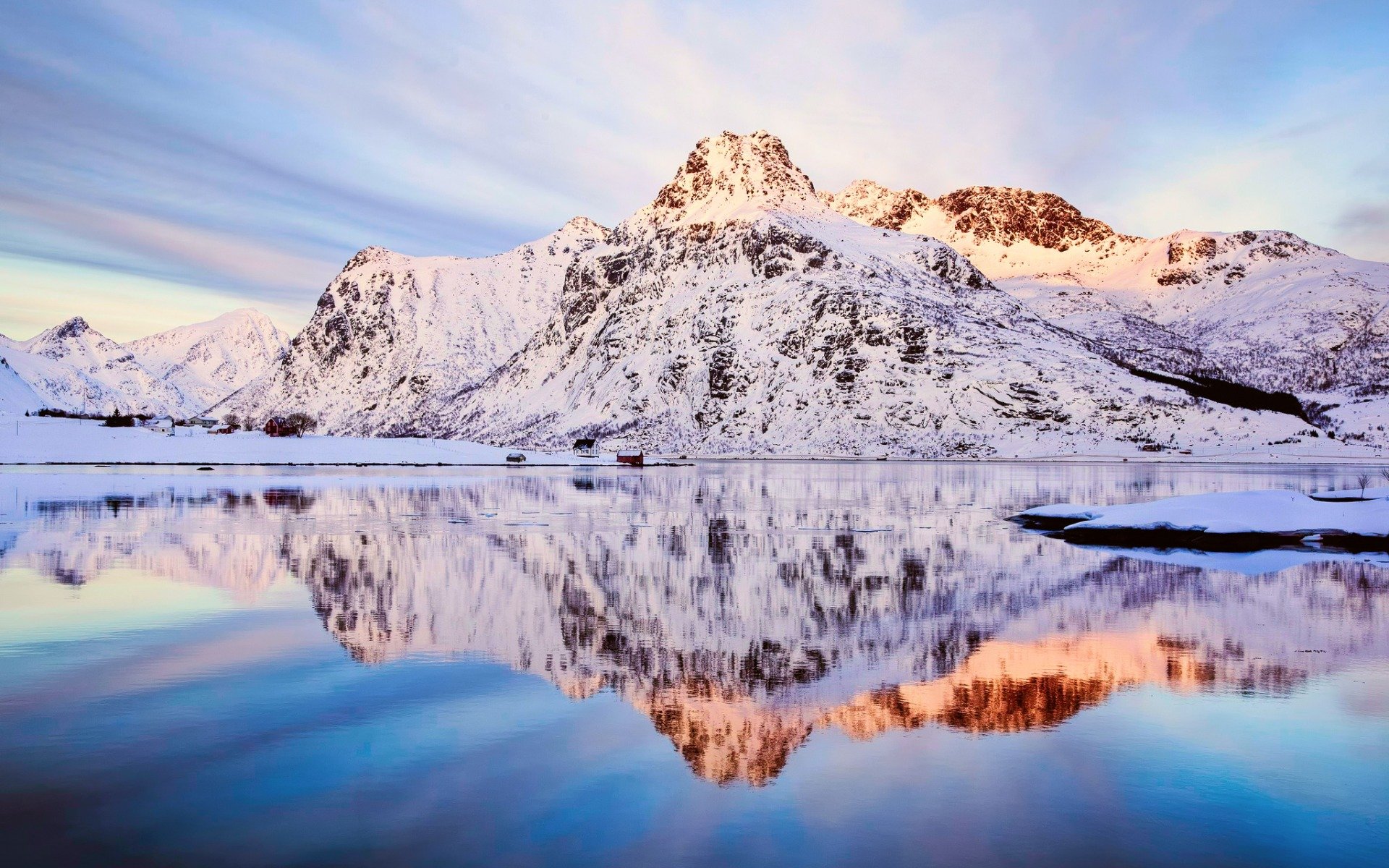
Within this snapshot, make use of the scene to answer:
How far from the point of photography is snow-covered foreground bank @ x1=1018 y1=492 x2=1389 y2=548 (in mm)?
37219

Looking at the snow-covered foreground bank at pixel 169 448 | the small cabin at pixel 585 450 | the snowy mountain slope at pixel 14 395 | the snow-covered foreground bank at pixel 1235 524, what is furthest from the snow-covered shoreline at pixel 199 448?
the snow-covered foreground bank at pixel 1235 524

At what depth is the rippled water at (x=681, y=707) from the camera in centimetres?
993

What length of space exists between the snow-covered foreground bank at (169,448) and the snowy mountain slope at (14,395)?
38.0 metres

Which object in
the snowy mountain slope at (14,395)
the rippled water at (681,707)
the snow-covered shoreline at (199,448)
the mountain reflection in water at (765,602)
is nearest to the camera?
the rippled water at (681,707)

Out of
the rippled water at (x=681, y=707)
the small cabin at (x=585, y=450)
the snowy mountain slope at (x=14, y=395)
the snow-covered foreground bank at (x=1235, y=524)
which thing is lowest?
the rippled water at (x=681, y=707)

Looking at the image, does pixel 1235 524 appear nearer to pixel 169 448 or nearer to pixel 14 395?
pixel 169 448

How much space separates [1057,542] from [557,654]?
994 inches

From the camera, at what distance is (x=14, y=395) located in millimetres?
151125

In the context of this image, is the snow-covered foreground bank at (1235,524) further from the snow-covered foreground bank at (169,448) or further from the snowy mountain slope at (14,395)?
the snowy mountain slope at (14,395)

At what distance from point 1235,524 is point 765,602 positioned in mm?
22532

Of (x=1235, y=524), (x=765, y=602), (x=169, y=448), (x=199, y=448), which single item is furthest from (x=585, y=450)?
(x=765, y=602)

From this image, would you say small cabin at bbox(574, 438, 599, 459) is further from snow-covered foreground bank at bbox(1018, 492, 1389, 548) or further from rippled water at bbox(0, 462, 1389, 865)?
rippled water at bbox(0, 462, 1389, 865)

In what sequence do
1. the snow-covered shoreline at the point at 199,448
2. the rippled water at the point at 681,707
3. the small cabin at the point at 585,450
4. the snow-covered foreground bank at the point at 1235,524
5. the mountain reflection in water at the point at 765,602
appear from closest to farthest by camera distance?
the rippled water at the point at 681,707 < the mountain reflection in water at the point at 765,602 < the snow-covered foreground bank at the point at 1235,524 < the snow-covered shoreline at the point at 199,448 < the small cabin at the point at 585,450

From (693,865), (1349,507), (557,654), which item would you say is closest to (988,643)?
(557,654)
